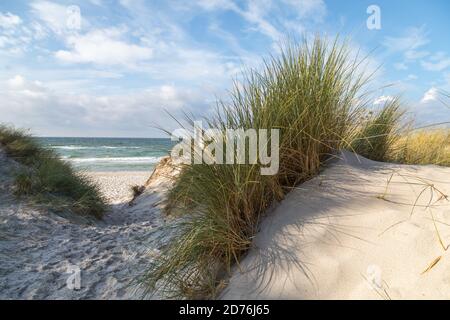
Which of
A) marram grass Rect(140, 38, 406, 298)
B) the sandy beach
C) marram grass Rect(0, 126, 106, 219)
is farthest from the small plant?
the sandy beach

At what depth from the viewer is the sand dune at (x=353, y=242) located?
6.60 feet

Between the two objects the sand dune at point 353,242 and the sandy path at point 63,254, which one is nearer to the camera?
the sand dune at point 353,242

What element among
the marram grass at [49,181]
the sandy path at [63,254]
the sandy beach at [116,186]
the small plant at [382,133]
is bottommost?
the sandy beach at [116,186]

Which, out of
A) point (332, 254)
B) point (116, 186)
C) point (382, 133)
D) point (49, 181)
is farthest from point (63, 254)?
point (116, 186)

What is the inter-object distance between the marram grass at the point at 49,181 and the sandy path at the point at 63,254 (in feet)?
0.94

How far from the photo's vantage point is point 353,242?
2.29 metres

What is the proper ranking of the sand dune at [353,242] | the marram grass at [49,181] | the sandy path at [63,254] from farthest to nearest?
the marram grass at [49,181] < the sandy path at [63,254] < the sand dune at [353,242]

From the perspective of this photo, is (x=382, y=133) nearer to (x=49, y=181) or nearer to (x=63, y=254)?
(x=63, y=254)

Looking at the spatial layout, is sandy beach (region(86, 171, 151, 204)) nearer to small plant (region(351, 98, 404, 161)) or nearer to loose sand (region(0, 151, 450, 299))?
loose sand (region(0, 151, 450, 299))

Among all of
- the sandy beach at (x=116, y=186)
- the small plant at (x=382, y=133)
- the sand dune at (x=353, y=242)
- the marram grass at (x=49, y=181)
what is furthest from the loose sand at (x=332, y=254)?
the sandy beach at (x=116, y=186)

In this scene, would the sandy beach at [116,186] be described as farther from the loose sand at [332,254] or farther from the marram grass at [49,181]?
the loose sand at [332,254]
